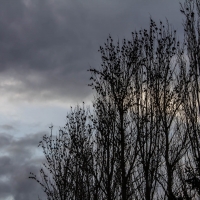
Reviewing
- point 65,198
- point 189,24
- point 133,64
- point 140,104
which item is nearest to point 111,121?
point 140,104

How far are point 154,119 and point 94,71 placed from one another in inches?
144

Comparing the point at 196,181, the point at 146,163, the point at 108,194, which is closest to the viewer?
the point at 196,181

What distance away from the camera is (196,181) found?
1120 centimetres

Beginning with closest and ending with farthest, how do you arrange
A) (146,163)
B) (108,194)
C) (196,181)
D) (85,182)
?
(196,181) → (146,163) → (108,194) → (85,182)

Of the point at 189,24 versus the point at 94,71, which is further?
the point at 94,71

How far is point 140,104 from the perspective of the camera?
16.0 m

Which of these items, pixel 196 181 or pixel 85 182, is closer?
pixel 196 181

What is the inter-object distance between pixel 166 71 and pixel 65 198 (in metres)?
11.1

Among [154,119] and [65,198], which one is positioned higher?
[154,119]

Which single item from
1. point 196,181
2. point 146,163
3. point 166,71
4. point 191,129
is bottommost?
point 196,181

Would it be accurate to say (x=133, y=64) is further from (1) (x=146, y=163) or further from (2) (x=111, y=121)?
(1) (x=146, y=163)

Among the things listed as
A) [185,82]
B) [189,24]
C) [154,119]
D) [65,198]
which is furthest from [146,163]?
[65,198]

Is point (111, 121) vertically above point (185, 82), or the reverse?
point (185, 82)

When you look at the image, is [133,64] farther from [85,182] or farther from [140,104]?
[85,182]
